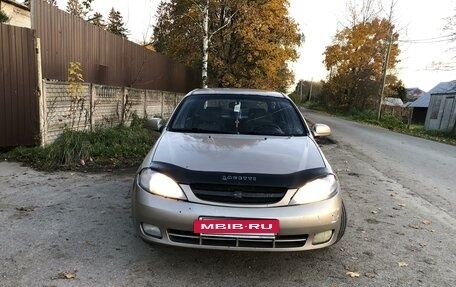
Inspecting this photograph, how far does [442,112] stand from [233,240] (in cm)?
2871

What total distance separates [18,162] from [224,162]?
5.00 meters

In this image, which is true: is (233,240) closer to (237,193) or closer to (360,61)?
(237,193)

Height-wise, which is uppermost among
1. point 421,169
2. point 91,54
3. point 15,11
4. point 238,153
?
point 15,11

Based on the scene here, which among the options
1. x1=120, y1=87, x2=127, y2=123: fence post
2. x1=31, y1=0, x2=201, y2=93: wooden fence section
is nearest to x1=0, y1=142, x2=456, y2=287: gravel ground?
x1=31, y1=0, x2=201, y2=93: wooden fence section

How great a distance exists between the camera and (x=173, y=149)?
3.62 metres

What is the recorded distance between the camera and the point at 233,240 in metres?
3.03

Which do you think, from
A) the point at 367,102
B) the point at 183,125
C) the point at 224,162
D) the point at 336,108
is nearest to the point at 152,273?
the point at 224,162

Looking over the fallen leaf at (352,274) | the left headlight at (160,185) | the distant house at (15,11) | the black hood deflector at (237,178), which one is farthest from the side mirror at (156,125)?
the distant house at (15,11)

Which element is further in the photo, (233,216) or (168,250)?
(168,250)

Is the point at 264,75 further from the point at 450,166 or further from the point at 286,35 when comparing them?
the point at 450,166

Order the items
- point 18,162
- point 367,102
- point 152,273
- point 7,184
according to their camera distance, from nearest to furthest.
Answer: point 152,273 < point 7,184 < point 18,162 < point 367,102

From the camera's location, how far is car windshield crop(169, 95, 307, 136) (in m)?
4.47

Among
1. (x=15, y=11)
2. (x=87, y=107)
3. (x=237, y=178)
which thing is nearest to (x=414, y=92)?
(x=15, y=11)

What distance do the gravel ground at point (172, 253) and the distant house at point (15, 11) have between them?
14516 millimetres
